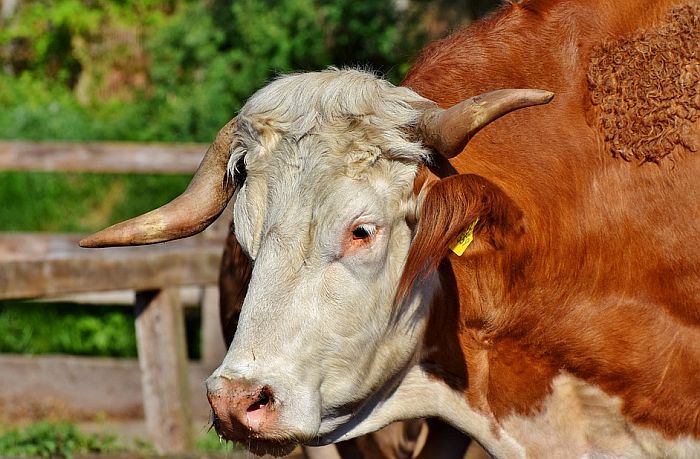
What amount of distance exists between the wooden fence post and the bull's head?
2943 millimetres

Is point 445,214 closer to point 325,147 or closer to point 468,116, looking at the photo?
point 468,116

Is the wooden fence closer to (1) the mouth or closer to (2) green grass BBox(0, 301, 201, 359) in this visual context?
(2) green grass BBox(0, 301, 201, 359)

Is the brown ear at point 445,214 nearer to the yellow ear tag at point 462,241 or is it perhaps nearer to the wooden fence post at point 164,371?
the yellow ear tag at point 462,241

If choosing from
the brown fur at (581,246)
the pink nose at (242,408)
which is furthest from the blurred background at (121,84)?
the pink nose at (242,408)

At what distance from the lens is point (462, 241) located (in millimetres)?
3734

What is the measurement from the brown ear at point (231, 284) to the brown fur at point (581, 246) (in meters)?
1.00

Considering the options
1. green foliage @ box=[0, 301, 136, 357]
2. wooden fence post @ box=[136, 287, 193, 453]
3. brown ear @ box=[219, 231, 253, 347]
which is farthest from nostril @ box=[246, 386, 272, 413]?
green foliage @ box=[0, 301, 136, 357]

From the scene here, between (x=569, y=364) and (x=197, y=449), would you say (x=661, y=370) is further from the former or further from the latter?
(x=197, y=449)

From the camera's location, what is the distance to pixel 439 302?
396 cm

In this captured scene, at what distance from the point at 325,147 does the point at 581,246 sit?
3.05 feet

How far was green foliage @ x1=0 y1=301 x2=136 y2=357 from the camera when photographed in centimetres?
990

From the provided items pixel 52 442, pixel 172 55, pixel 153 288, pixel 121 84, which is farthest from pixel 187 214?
pixel 121 84

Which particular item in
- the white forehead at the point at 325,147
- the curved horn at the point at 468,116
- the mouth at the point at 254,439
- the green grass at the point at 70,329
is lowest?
the green grass at the point at 70,329

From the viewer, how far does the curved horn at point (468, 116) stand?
3.41 metres
